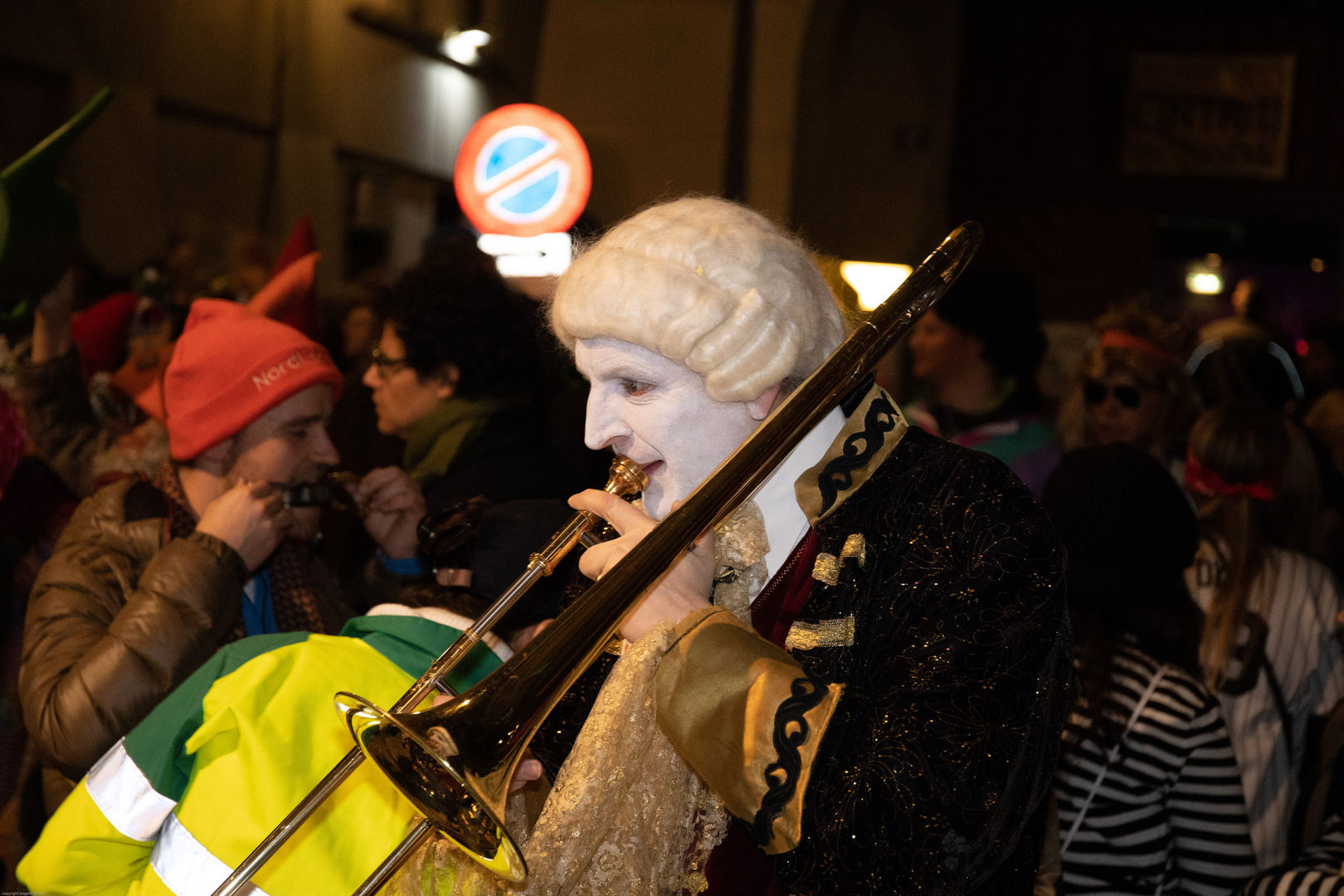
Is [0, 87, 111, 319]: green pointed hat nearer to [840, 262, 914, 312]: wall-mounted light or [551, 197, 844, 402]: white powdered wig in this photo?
[551, 197, 844, 402]: white powdered wig

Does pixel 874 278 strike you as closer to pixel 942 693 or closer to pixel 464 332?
pixel 464 332

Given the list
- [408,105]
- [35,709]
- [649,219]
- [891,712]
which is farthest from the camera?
[408,105]

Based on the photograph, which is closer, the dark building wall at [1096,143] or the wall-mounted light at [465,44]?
the wall-mounted light at [465,44]

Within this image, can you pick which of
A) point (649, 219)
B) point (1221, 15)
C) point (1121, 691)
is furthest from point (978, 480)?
point (1221, 15)

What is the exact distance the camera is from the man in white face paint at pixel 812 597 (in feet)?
4.87

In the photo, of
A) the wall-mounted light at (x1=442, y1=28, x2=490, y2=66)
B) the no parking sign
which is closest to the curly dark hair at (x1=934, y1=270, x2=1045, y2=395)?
the no parking sign

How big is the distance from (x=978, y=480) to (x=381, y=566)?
1.78 meters

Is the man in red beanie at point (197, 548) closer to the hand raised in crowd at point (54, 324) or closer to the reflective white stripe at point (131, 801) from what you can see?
the reflective white stripe at point (131, 801)

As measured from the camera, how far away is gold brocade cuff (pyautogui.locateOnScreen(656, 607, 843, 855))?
1479 mm

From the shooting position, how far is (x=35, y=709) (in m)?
2.37

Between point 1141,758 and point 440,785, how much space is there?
1.55 m

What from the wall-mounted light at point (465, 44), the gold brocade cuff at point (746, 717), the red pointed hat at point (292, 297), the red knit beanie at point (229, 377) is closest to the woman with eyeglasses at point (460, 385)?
the red pointed hat at point (292, 297)

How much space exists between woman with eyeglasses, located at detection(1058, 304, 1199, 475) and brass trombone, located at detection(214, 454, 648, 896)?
3.25m

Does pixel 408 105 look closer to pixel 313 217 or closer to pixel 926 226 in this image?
pixel 313 217
